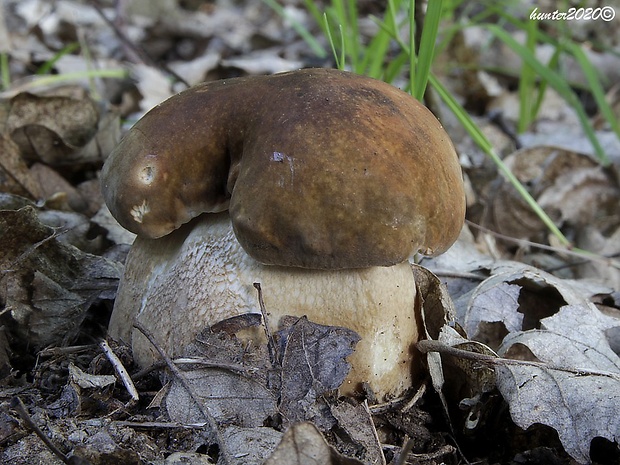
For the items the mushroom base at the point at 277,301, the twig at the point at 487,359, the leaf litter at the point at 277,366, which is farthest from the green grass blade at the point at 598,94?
the mushroom base at the point at 277,301

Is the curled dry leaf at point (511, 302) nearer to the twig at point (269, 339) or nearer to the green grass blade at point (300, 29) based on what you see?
the twig at point (269, 339)

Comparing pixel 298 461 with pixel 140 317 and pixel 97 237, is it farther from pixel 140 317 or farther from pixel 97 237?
pixel 97 237

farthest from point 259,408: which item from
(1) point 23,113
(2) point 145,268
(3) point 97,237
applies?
(1) point 23,113

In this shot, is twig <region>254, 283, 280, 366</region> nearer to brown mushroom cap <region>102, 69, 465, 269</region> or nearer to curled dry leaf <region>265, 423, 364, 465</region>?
brown mushroom cap <region>102, 69, 465, 269</region>

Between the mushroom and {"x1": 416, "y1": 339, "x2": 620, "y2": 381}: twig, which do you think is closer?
the mushroom

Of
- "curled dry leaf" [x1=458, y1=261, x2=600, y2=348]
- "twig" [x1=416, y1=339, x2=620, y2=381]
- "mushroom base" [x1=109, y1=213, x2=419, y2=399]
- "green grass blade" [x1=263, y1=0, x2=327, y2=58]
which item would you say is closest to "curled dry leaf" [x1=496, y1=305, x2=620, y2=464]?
"twig" [x1=416, y1=339, x2=620, y2=381]

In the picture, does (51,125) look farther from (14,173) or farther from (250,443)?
(250,443)
